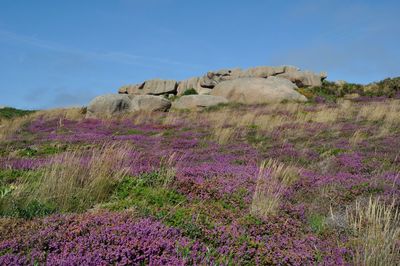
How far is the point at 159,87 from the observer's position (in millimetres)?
55875

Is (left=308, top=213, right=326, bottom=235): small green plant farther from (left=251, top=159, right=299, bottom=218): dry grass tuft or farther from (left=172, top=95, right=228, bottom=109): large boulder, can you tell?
(left=172, top=95, right=228, bottom=109): large boulder

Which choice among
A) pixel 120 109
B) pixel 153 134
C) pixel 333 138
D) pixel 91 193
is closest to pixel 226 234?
pixel 91 193

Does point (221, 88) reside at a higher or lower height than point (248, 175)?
higher

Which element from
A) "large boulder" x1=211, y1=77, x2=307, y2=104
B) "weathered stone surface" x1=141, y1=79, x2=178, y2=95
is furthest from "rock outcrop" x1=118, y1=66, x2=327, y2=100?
"large boulder" x1=211, y1=77, x2=307, y2=104

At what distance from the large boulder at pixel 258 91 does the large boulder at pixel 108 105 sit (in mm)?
10996

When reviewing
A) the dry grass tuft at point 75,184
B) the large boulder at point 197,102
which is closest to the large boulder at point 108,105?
the large boulder at point 197,102

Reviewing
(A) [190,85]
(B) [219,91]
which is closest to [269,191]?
(B) [219,91]

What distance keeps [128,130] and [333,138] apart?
36.7 ft

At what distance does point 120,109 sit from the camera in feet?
114

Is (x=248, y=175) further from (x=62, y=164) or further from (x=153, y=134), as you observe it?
(x=153, y=134)

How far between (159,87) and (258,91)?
797 inches

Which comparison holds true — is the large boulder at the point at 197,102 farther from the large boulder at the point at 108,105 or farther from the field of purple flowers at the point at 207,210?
the field of purple flowers at the point at 207,210

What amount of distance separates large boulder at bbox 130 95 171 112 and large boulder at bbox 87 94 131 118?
2.20 feet

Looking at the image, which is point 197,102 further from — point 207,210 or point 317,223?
point 207,210
